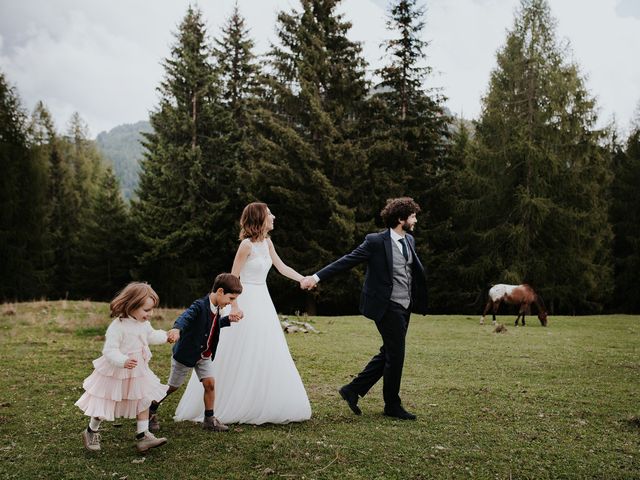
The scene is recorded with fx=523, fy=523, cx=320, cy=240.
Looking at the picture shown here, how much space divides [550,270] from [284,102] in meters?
16.4

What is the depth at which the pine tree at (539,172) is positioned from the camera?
85.2 ft

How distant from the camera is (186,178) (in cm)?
3077

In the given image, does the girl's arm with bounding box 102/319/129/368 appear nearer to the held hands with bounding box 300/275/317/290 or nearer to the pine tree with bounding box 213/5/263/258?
the held hands with bounding box 300/275/317/290

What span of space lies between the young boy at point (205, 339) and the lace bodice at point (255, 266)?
48cm

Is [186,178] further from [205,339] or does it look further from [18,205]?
[205,339]

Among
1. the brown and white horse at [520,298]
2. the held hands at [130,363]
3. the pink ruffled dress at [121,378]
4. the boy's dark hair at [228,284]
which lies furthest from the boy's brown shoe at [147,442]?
the brown and white horse at [520,298]

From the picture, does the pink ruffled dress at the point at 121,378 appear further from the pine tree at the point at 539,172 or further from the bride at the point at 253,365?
the pine tree at the point at 539,172

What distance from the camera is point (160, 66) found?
1310 inches

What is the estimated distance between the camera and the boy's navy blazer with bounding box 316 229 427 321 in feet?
18.6

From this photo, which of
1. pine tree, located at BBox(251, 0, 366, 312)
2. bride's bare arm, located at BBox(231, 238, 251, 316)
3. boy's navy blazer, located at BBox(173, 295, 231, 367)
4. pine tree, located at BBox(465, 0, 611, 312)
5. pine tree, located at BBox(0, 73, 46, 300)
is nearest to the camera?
boy's navy blazer, located at BBox(173, 295, 231, 367)

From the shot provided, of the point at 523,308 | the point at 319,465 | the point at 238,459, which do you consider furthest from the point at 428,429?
the point at 523,308

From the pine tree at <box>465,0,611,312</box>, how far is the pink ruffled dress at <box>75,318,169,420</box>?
2288 centimetres

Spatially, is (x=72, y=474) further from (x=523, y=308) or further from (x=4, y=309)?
(x=523, y=308)

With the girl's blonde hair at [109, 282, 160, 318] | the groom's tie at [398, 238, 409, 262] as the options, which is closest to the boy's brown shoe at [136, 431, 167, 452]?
the girl's blonde hair at [109, 282, 160, 318]
